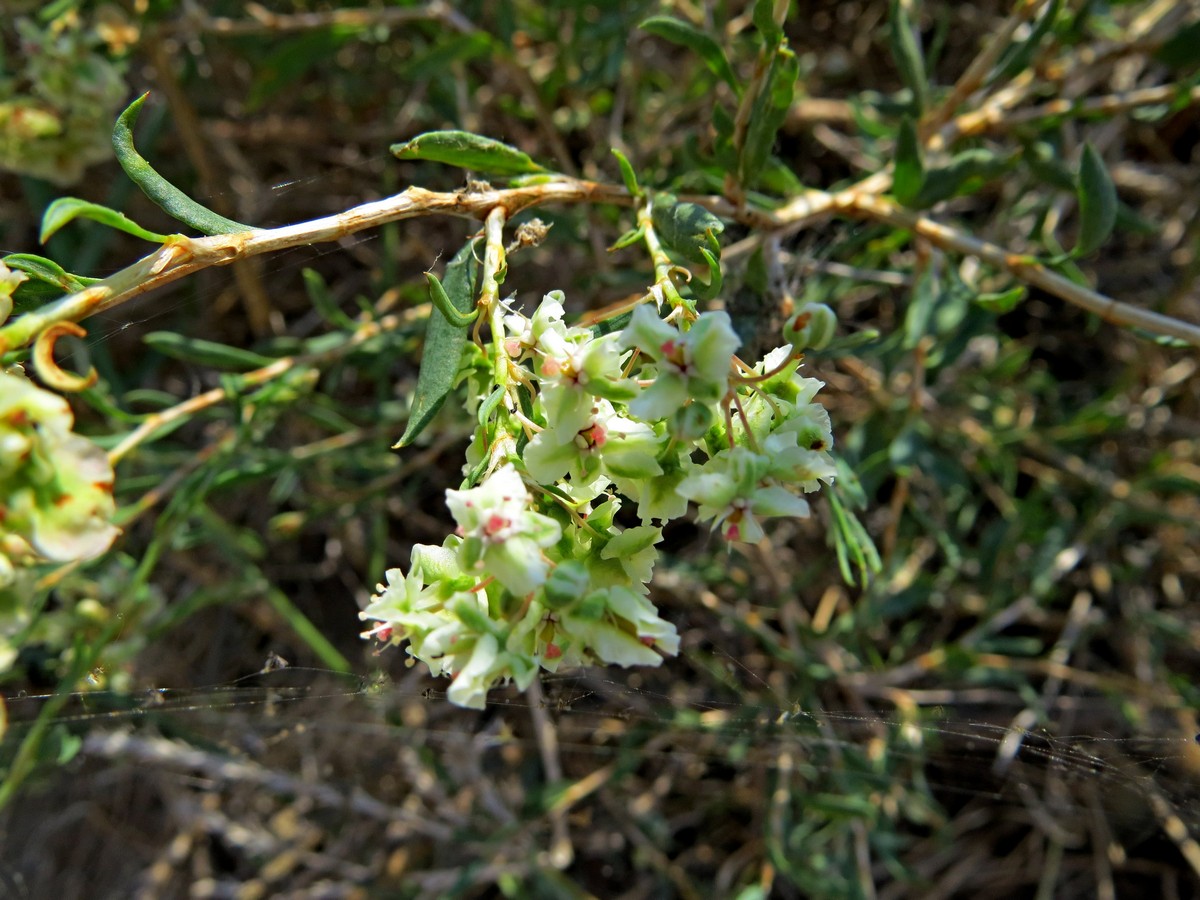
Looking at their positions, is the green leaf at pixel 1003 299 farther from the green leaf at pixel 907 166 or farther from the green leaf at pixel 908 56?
the green leaf at pixel 908 56

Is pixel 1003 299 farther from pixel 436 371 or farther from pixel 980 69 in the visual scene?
pixel 436 371

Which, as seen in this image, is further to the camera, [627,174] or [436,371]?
[627,174]

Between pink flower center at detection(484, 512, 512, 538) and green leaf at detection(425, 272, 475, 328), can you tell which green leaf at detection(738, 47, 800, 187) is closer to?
green leaf at detection(425, 272, 475, 328)

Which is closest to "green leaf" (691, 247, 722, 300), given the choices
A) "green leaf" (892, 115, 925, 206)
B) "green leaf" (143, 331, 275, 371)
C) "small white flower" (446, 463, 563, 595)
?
"small white flower" (446, 463, 563, 595)

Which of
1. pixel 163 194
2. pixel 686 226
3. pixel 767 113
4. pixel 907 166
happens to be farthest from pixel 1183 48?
pixel 163 194

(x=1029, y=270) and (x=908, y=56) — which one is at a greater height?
(x=908, y=56)

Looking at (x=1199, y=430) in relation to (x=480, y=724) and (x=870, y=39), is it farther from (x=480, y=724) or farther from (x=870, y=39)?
(x=480, y=724)

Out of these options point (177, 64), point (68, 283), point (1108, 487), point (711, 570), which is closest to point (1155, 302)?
point (1108, 487)
